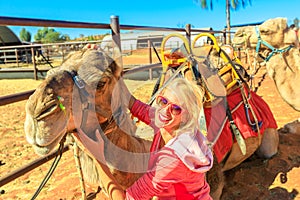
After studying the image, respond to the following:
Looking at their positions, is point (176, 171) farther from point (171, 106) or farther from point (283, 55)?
point (283, 55)

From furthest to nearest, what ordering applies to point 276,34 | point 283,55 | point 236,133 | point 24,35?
point 24,35, point 276,34, point 283,55, point 236,133

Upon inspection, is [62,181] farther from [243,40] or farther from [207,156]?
[243,40]

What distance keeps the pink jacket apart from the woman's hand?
0.20 m

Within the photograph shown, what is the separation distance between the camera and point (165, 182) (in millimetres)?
1298

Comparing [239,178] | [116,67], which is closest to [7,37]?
[239,178]

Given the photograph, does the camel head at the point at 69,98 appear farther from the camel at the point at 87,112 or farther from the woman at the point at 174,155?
the woman at the point at 174,155

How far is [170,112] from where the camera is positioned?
138 cm

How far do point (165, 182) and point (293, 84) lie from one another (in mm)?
3156

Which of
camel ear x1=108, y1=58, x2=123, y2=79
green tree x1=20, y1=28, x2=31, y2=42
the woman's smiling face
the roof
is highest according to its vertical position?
green tree x1=20, y1=28, x2=31, y2=42

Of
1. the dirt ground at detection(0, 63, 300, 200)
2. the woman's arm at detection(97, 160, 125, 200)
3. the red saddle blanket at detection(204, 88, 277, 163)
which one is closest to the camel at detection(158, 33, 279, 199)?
the red saddle blanket at detection(204, 88, 277, 163)

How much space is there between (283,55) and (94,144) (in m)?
3.34

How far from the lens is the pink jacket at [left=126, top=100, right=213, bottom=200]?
1.29 m

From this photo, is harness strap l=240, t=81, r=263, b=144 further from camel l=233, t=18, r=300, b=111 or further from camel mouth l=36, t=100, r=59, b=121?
camel mouth l=36, t=100, r=59, b=121

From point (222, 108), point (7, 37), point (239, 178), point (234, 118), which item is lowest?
point (239, 178)
